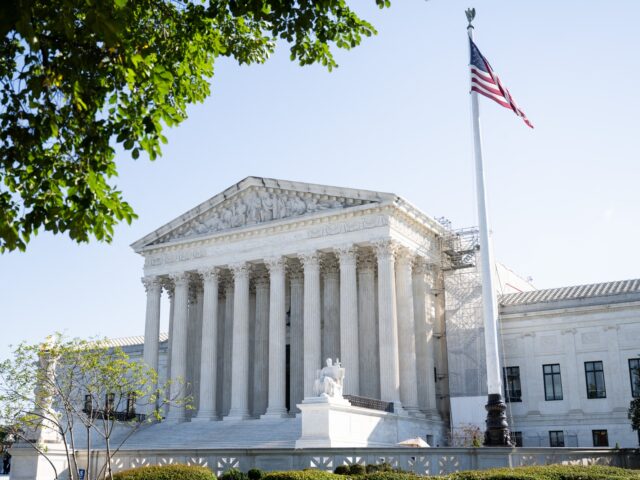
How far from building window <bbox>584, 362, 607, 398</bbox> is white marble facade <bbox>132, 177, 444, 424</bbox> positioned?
10519 millimetres

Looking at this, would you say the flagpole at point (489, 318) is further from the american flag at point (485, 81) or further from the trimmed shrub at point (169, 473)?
the trimmed shrub at point (169, 473)

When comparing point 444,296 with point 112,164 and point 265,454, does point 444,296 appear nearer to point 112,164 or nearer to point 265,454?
point 265,454

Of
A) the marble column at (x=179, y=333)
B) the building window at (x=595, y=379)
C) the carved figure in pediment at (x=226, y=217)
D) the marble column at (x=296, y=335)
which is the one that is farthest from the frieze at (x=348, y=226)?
the building window at (x=595, y=379)

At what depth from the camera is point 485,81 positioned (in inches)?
1287

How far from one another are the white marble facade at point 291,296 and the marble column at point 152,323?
9cm

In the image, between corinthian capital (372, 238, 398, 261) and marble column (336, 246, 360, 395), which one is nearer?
marble column (336, 246, 360, 395)

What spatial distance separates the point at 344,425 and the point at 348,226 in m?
15.0

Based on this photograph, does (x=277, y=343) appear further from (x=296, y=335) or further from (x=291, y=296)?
(x=291, y=296)

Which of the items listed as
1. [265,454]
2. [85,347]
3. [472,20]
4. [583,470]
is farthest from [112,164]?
[472,20]

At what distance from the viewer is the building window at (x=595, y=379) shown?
49.5 meters

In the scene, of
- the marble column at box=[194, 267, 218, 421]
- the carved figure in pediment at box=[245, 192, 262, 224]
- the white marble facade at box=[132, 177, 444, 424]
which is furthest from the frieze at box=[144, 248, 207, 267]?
the carved figure in pediment at box=[245, 192, 262, 224]

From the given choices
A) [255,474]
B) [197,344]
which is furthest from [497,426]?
→ [197,344]

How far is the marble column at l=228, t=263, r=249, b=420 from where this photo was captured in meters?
50.2

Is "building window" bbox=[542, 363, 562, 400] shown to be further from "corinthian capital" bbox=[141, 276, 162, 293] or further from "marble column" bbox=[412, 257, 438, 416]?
"corinthian capital" bbox=[141, 276, 162, 293]
